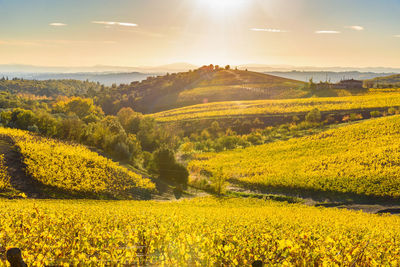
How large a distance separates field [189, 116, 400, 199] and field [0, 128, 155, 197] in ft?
53.3

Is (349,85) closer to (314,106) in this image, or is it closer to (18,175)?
(314,106)

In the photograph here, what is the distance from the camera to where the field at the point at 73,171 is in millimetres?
33906

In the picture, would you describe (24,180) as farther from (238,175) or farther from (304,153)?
(304,153)

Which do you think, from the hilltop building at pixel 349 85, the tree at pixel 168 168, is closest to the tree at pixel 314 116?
the tree at pixel 168 168

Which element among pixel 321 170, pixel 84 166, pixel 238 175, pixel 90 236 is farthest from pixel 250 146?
pixel 90 236

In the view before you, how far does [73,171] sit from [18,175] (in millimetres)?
6272

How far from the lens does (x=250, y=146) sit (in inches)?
3110

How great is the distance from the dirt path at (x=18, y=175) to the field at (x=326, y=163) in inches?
1084

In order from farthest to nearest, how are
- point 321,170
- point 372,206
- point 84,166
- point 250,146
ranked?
point 250,146 < point 321,170 < point 84,166 < point 372,206

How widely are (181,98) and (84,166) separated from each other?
156474mm

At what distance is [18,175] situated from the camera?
3222 centimetres

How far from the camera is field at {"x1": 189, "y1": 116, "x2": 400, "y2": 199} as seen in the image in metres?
42.9

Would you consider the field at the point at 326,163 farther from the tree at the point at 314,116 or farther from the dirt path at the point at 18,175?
the dirt path at the point at 18,175

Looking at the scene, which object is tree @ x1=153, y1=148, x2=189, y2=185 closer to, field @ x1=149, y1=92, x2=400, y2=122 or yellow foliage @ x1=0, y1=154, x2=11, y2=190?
yellow foliage @ x1=0, y1=154, x2=11, y2=190
